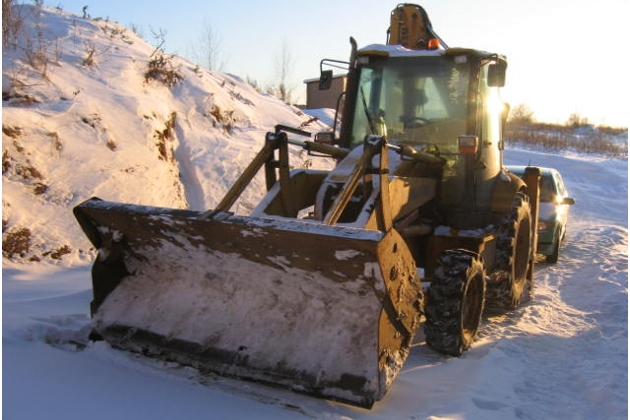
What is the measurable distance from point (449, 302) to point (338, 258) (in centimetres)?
127

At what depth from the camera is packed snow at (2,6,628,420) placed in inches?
134

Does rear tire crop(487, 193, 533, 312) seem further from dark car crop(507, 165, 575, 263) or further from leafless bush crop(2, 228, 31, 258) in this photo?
leafless bush crop(2, 228, 31, 258)

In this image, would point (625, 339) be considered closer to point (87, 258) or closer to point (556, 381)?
point (556, 381)

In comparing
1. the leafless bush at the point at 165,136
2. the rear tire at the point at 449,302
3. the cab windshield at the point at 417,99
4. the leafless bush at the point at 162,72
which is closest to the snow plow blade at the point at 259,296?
the rear tire at the point at 449,302

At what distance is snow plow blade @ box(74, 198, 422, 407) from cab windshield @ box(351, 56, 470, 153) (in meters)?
2.16

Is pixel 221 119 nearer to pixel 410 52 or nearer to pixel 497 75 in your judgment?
pixel 410 52

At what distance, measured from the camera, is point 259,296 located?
3.90m

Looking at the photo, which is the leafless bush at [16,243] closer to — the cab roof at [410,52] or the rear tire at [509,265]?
the cab roof at [410,52]

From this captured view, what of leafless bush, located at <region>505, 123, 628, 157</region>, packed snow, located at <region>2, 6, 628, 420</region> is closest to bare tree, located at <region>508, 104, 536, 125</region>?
leafless bush, located at <region>505, 123, 628, 157</region>

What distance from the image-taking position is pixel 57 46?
9672 mm

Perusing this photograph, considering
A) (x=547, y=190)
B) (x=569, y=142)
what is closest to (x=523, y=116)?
(x=569, y=142)

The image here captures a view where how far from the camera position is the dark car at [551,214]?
912 centimetres

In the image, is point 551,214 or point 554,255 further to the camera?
point 551,214

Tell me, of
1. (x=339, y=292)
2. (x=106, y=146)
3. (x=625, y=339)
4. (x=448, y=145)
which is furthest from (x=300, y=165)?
(x=339, y=292)
